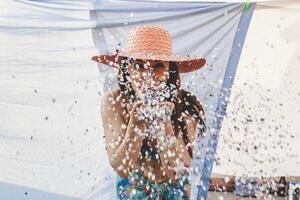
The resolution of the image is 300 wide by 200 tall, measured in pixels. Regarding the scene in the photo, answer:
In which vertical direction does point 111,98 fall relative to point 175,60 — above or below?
below

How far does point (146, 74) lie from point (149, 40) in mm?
164

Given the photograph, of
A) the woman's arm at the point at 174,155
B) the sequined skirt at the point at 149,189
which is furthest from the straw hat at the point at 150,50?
the sequined skirt at the point at 149,189

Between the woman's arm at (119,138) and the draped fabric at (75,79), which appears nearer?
the woman's arm at (119,138)

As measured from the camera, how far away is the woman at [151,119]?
2.04 metres

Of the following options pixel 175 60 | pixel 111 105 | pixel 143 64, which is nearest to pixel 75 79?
pixel 111 105

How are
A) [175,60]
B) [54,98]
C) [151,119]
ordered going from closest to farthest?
[151,119]
[175,60]
[54,98]

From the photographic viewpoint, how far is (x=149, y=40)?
2.13 m

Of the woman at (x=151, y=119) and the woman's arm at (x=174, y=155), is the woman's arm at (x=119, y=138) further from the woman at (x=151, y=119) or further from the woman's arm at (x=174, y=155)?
the woman's arm at (x=174, y=155)

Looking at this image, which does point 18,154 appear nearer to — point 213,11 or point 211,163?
point 211,163

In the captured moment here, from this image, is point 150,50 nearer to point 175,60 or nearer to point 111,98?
point 175,60

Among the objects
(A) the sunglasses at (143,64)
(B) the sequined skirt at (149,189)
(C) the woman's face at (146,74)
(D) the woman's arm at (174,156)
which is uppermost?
(A) the sunglasses at (143,64)

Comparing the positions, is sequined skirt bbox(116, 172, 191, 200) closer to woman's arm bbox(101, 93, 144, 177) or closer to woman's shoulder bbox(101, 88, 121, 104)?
woman's arm bbox(101, 93, 144, 177)

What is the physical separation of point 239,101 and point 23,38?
1.08 meters

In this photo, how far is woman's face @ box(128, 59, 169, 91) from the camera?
2072 millimetres
